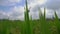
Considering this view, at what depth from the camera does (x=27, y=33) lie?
62cm

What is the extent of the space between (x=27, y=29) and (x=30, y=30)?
0.02m

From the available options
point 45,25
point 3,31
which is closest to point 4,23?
point 3,31

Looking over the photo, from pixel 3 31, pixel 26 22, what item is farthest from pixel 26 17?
pixel 3 31

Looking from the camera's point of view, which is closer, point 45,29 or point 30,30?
point 45,29

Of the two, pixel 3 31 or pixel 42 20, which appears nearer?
pixel 42 20

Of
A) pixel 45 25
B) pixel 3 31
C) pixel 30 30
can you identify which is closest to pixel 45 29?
pixel 45 25

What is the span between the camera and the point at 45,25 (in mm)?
547

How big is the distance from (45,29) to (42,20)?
0.04 m

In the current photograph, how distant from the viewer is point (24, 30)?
A: 65cm

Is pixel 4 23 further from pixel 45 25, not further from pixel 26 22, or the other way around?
pixel 45 25

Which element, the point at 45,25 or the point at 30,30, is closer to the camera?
the point at 45,25

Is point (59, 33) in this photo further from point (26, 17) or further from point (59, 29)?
point (26, 17)

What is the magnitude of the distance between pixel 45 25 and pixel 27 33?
0.38 feet

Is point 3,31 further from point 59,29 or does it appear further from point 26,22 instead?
point 59,29
